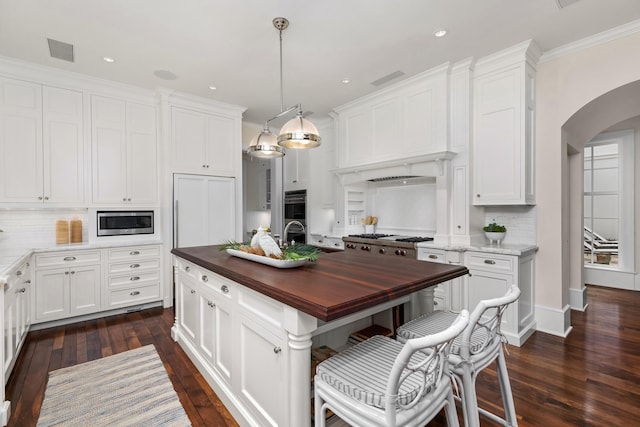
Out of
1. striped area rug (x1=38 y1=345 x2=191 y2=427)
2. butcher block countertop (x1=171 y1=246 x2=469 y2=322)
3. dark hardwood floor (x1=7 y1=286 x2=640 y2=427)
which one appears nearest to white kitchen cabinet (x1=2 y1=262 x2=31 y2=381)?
dark hardwood floor (x1=7 y1=286 x2=640 y2=427)

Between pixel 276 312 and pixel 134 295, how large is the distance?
3.27 meters

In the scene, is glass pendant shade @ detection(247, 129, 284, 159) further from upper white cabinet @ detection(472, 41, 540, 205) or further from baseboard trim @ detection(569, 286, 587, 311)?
baseboard trim @ detection(569, 286, 587, 311)

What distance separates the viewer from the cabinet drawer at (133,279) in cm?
375

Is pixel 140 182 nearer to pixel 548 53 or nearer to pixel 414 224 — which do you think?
pixel 414 224

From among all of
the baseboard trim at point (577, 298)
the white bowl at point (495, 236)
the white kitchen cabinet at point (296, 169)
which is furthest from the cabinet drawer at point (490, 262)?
the white kitchen cabinet at point (296, 169)

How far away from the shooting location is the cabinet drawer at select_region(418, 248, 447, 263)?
3.38m

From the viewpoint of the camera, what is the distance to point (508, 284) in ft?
9.75

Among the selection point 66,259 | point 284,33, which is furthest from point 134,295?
point 284,33

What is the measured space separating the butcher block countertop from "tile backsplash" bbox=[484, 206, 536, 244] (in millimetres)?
2026

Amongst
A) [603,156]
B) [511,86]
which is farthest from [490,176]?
[603,156]

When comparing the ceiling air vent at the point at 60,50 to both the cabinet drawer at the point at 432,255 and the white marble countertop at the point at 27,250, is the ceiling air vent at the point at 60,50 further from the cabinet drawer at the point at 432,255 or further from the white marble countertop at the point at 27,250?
the cabinet drawer at the point at 432,255

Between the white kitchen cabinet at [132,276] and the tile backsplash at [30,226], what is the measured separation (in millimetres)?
779

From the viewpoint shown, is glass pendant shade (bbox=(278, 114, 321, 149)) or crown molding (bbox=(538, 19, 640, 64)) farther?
crown molding (bbox=(538, 19, 640, 64))

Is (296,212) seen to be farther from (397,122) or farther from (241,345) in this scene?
(241,345)
